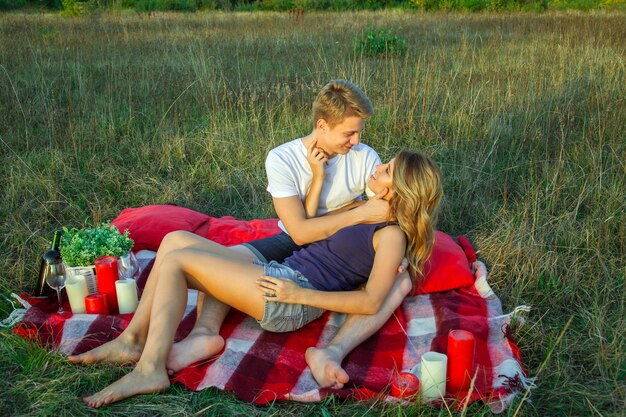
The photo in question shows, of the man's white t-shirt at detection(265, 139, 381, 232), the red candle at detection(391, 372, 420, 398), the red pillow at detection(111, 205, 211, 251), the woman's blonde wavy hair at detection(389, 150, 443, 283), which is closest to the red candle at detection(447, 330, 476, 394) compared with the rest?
the red candle at detection(391, 372, 420, 398)

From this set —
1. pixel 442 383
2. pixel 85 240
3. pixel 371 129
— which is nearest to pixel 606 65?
pixel 371 129

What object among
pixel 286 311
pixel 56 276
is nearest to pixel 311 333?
pixel 286 311

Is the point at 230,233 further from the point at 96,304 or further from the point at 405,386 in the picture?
the point at 405,386

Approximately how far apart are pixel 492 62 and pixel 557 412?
216 inches

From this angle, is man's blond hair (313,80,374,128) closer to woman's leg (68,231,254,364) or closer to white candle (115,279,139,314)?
woman's leg (68,231,254,364)

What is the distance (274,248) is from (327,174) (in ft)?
1.64

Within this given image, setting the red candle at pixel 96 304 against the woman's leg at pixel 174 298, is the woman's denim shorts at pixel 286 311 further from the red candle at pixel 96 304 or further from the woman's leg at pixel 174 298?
the red candle at pixel 96 304

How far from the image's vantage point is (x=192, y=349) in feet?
8.84

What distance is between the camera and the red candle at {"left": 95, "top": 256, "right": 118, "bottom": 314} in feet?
10.6

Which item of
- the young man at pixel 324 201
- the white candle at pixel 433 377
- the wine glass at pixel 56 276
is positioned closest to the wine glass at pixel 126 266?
the wine glass at pixel 56 276

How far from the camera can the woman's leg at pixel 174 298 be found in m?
2.46

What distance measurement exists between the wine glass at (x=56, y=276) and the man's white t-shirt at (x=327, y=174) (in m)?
1.18

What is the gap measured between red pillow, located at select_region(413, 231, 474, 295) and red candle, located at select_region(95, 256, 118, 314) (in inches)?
64.9

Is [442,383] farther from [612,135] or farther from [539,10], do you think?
[539,10]
